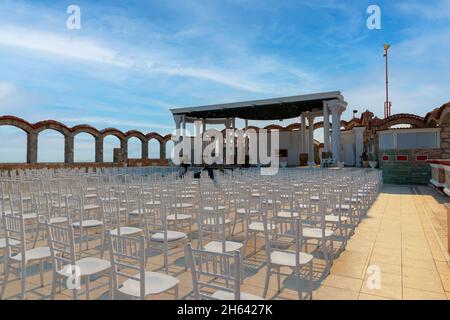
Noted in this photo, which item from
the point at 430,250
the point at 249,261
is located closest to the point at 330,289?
the point at 249,261

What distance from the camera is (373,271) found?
3.81 metres

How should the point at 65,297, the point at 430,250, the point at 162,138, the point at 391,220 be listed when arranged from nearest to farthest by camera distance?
the point at 65,297 → the point at 430,250 → the point at 391,220 → the point at 162,138

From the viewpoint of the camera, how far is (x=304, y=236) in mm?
4016

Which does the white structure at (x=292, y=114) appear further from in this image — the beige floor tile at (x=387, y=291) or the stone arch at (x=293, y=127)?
the beige floor tile at (x=387, y=291)

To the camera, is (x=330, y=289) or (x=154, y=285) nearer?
(x=154, y=285)

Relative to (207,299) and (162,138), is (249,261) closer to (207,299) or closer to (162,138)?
(207,299)

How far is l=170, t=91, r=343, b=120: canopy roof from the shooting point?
69.3 feet

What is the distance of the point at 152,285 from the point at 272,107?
2386 cm

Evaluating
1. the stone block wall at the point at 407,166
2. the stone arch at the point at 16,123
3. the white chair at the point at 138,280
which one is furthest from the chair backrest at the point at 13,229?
the stone block wall at the point at 407,166

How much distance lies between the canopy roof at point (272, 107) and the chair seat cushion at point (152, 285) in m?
20.1

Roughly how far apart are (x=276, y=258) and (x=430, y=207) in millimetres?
7952

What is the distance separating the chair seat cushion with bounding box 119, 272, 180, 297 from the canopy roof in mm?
20137

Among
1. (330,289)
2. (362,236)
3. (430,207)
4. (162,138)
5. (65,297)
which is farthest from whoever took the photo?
(162,138)

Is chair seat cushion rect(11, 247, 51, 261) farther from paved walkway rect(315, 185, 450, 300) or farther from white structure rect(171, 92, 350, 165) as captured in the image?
white structure rect(171, 92, 350, 165)
